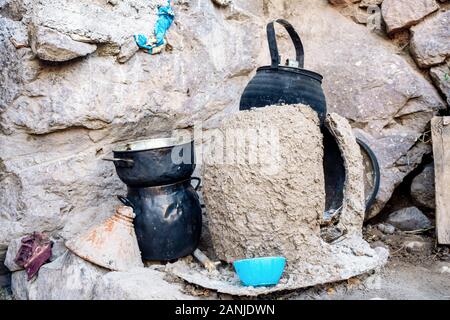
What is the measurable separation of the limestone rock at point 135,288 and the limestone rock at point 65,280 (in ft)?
0.25

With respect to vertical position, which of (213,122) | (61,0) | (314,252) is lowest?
(314,252)

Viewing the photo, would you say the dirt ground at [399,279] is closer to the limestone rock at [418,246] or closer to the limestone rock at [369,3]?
the limestone rock at [418,246]

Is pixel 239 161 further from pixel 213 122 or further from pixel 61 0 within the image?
pixel 61 0

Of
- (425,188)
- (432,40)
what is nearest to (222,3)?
(432,40)

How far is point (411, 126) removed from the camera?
3.53m

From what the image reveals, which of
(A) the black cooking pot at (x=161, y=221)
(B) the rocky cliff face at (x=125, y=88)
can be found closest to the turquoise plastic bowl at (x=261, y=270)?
(A) the black cooking pot at (x=161, y=221)

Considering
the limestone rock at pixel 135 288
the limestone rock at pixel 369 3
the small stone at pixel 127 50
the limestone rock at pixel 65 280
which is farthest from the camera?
the limestone rock at pixel 369 3

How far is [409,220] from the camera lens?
341 cm

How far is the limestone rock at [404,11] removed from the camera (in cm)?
359

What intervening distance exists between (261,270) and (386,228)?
1492 mm

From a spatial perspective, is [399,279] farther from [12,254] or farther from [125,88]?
[12,254]
